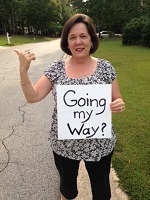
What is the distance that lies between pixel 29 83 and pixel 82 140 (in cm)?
60

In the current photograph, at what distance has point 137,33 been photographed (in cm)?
2394

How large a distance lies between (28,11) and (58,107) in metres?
54.7

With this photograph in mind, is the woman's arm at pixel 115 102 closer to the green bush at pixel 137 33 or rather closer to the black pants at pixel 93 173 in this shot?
the black pants at pixel 93 173

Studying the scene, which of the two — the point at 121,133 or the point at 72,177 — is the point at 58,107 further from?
the point at 121,133

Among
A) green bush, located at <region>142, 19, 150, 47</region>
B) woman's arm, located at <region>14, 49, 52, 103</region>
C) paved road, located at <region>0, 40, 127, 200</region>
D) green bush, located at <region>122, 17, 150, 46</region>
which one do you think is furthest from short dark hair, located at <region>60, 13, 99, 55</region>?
green bush, located at <region>122, 17, 150, 46</region>

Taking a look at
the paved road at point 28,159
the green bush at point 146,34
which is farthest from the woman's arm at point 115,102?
the green bush at point 146,34

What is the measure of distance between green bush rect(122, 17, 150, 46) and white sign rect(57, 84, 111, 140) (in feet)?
70.2

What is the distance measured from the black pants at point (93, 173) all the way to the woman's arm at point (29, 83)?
0.54m

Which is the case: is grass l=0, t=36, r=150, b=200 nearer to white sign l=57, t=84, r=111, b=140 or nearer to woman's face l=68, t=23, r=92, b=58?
white sign l=57, t=84, r=111, b=140

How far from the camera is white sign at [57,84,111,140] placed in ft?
5.84

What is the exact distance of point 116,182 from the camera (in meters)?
2.77

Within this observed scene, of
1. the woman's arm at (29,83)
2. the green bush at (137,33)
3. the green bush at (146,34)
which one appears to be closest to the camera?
the woman's arm at (29,83)

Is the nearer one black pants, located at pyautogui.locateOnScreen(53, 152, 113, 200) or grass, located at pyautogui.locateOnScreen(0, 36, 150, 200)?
black pants, located at pyautogui.locateOnScreen(53, 152, 113, 200)

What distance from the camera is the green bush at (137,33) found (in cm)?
2199
